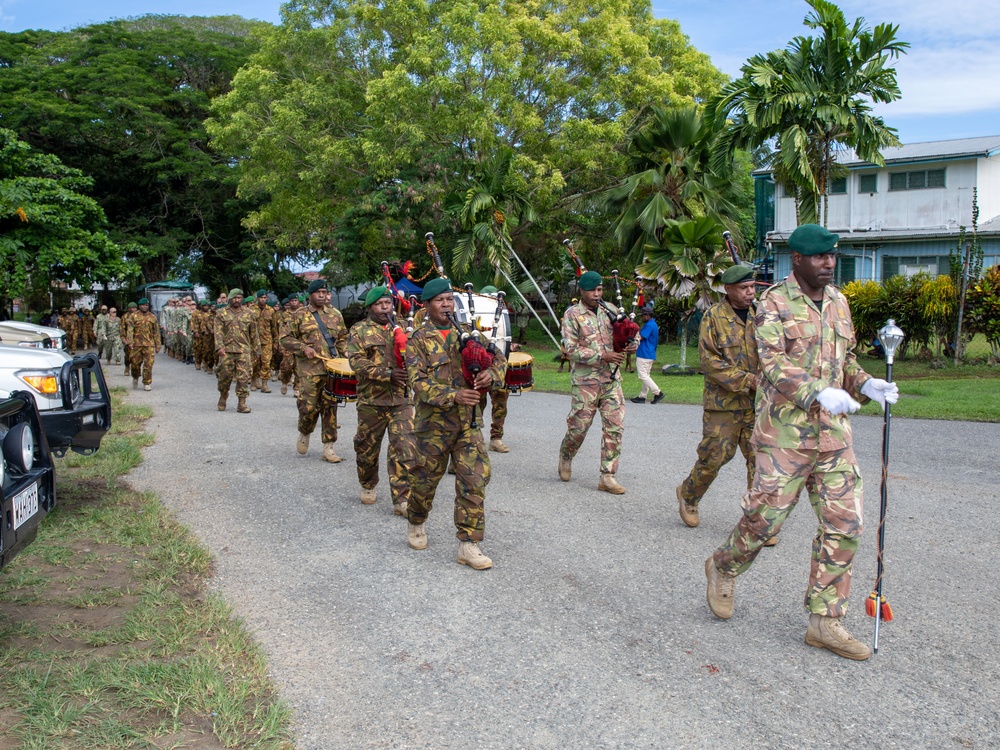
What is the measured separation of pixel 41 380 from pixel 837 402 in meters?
6.45

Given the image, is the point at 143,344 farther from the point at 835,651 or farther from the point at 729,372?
the point at 835,651

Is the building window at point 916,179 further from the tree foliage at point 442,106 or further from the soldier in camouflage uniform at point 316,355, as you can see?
the soldier in camouflage uniform at point 316,355

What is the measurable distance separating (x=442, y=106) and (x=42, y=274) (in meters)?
10.9

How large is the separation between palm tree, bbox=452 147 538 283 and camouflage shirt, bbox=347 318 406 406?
1421 centimetres

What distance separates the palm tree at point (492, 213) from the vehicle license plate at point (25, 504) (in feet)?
57.0

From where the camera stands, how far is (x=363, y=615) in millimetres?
5031

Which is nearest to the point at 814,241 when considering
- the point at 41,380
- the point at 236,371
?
the point at 41,380

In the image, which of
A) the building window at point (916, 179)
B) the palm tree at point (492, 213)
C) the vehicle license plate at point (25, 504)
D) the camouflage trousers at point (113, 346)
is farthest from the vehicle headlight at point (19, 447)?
the building window at point (916, 179)

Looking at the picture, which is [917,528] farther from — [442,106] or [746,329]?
[442,106]

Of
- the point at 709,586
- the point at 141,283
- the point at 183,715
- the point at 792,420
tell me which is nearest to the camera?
the point at 183,715

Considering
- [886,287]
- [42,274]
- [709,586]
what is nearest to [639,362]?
[886,287]

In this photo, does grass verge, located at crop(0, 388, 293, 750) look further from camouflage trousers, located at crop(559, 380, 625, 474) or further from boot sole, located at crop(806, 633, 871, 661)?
camouflage trousers, located at crop(559, 380, 625, 474)

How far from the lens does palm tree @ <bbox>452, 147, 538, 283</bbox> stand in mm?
21984

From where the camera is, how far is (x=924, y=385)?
15.2 m
